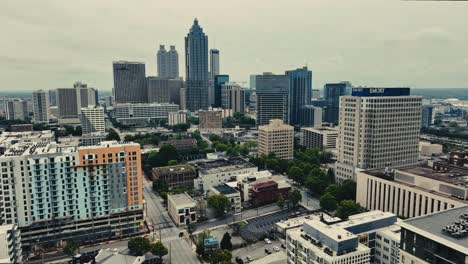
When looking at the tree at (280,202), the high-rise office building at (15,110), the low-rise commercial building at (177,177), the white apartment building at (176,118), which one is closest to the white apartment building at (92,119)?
the white apartment building at (176,118)

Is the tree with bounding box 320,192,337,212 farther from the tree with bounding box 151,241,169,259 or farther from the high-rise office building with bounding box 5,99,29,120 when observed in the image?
the high-rise office building with bounding box 5,99,29,120

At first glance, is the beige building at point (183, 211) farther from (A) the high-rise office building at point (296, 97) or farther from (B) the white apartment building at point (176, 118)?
(B) the white apartment building at point (176, 118)

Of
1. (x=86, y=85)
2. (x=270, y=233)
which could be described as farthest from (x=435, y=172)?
(x=86, y=85)

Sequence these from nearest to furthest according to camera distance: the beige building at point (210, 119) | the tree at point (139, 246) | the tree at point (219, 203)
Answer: the tree at point (139, 246), the tree at point (219, 203), the beige building at point (210, 119)

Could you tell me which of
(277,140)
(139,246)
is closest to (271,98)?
(277,140)

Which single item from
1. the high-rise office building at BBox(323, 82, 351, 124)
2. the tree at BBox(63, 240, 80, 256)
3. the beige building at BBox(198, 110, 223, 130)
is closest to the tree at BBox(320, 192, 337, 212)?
the tree at BBox(63, 240, 80, 256)
